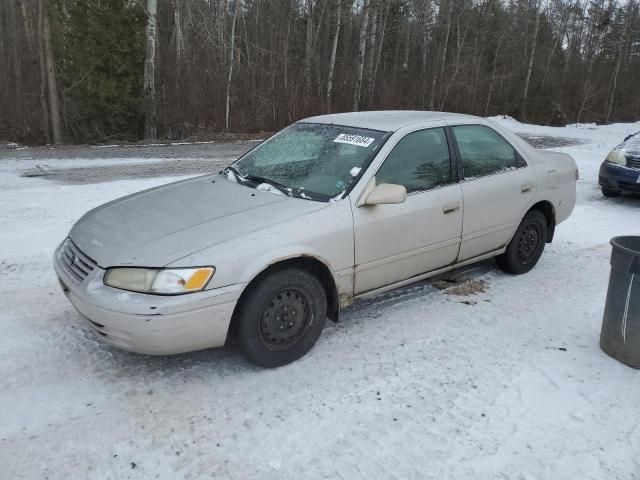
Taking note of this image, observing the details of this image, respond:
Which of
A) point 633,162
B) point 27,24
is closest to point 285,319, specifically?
point 633,162

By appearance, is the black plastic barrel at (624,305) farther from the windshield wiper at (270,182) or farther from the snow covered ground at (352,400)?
the windshield wiper at (270,182)

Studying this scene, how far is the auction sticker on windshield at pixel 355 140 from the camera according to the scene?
3898 mm

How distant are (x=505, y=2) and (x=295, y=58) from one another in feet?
85.6

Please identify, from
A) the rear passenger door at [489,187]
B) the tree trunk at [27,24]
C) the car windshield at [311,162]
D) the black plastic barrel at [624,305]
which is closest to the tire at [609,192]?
the rear passenger door at [489,187]

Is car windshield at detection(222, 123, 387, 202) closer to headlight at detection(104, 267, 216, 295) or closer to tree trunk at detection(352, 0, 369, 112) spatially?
headlight at detection(104, 267, 216, 295)

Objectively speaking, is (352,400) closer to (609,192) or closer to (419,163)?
(419,163)

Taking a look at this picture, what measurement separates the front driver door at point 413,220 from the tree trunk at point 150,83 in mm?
14676

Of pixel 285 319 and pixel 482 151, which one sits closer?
pixel 285 319

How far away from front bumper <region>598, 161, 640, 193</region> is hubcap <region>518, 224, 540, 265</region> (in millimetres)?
4179

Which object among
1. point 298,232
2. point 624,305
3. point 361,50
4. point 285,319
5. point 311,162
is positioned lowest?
point 285,319

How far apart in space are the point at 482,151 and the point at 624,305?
1776 mm

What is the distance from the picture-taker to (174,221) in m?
3.33

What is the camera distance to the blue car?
321 inches

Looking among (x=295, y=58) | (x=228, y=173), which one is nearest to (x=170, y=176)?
(x=228, y=173)
